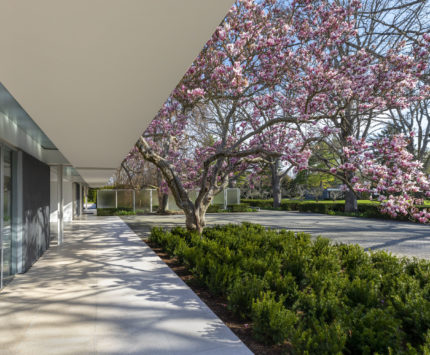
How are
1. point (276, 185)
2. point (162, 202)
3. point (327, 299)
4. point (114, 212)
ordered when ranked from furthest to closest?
point (276, 185), point (162, 202), point (114, 212), point (327, 299)

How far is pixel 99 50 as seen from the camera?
1.95 meters

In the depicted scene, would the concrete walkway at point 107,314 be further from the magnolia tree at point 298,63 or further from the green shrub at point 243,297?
the magnolia tree at point 298,63

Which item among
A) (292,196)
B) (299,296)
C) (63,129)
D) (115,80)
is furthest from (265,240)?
(292,196)

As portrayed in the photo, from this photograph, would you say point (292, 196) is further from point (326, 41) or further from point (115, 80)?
point (115, 80)

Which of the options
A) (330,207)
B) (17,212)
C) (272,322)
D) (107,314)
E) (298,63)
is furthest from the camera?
(330,207)

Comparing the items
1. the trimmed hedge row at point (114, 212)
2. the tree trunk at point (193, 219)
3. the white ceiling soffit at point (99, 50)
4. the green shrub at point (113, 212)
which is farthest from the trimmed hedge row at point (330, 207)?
the white ceiling soffit at point (99, 50)

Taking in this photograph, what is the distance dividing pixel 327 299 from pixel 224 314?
1.35 m

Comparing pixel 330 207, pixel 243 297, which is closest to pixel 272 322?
pixel 243 297

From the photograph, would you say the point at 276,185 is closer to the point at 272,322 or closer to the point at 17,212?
the point at 17,212

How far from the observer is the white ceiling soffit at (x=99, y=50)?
1.51m

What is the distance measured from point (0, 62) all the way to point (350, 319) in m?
3.68

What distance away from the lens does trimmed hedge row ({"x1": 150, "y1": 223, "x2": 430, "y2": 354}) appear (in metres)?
2.94

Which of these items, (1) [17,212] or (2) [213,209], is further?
(2) [213,209]

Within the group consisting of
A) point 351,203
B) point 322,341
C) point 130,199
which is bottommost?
point 322,341
